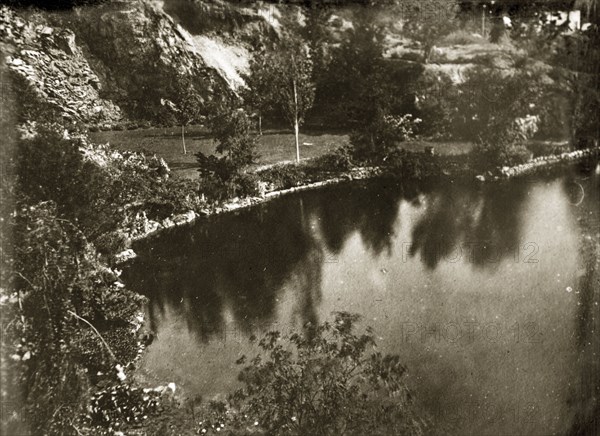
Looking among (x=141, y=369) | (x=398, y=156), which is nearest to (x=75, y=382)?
(x=141, y=369)

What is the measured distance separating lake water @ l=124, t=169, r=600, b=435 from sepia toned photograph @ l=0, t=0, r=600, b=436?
15mm

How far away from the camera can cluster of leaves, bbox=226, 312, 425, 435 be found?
9.29ft

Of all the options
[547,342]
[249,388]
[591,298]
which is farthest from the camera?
[591,298]

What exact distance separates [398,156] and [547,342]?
1.71 m

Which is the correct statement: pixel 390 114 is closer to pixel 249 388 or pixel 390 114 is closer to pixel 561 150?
pixel 561 150

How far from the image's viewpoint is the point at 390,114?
338 cm

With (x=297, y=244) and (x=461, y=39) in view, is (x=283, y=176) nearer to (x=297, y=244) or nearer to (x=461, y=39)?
(x=297, y=244)

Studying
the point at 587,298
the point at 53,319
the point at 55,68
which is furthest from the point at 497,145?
the point at 53,319

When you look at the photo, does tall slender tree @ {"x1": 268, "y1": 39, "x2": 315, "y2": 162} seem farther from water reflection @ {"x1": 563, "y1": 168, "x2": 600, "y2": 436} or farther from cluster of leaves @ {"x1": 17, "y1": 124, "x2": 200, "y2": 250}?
water reflection @ {"x1": 563, "y1": 168, "x2": 600, "y2": 436}

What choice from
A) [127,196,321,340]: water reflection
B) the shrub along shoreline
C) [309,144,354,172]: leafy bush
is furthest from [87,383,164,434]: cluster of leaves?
[309,144,354,172]: leafy bush

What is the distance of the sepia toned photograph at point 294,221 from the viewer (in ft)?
8.80

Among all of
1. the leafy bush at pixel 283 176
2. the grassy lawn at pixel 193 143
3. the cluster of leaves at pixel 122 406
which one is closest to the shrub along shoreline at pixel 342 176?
the leafy bush at pixel 283 176

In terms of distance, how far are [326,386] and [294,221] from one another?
1092mm

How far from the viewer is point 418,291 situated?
10.8ft
